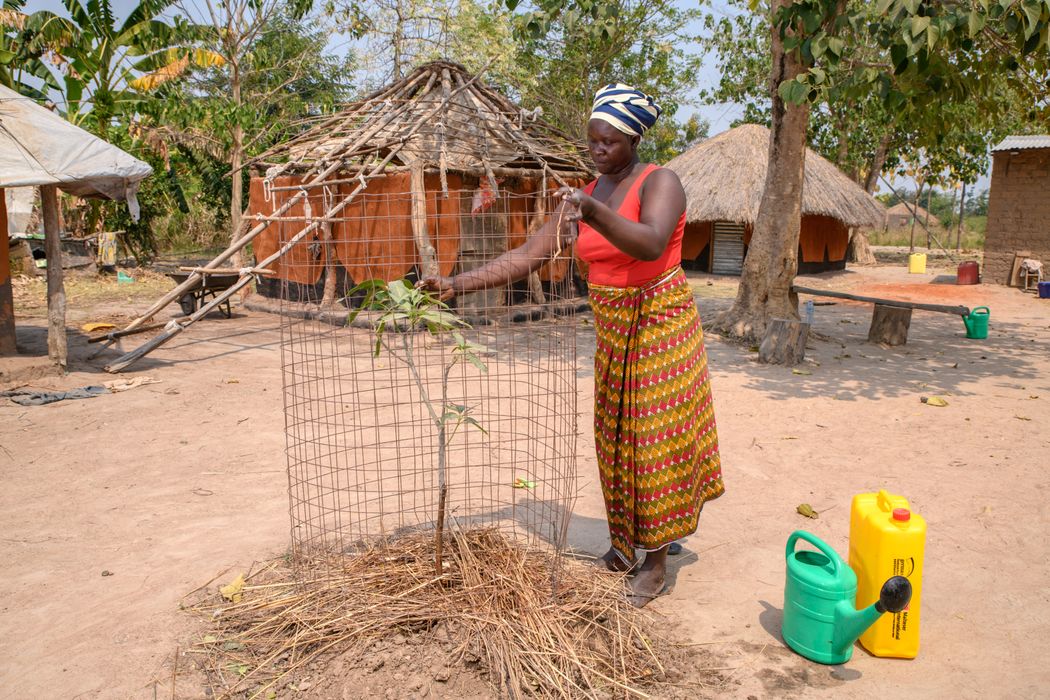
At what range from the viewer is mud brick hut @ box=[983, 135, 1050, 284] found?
44.1 ft

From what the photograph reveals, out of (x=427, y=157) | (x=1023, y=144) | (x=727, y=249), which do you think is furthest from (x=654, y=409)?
(x=727, y=249)

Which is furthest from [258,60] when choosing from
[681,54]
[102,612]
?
[102,612]

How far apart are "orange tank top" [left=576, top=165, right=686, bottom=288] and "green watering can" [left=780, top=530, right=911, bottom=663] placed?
99 cm

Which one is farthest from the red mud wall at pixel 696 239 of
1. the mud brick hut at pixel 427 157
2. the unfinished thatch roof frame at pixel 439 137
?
the unfinished thatch roof frame at pixel 439 137

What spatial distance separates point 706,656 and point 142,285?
1277 centimetres

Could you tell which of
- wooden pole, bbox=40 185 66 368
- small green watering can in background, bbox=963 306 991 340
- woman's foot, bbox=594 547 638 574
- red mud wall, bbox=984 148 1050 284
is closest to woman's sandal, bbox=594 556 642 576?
woman's foot, bbox=594 547 638 574

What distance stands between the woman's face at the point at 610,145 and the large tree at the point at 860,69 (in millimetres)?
2561

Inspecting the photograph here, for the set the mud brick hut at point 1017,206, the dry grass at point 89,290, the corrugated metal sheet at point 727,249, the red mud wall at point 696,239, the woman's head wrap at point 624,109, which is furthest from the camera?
the red mud wall at point 696,239

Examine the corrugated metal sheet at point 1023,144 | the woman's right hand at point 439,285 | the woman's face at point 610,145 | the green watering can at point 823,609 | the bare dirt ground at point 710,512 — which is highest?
the corrugated metal sheet at point 1023,144

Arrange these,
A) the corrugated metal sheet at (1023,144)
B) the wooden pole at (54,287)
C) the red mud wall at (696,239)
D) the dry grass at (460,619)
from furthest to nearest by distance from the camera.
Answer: the red mud wall at (696,239) → the corrugated metal sheet at (1023,144) → the wooden pole at (54,287) → the dry grass at (460,619)

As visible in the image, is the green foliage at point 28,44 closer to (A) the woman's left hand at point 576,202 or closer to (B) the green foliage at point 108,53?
(B) the green foliage at point 108,53

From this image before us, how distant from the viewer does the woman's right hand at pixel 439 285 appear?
2520 millimetres

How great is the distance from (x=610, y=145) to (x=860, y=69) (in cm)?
429

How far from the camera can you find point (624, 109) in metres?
2.43
